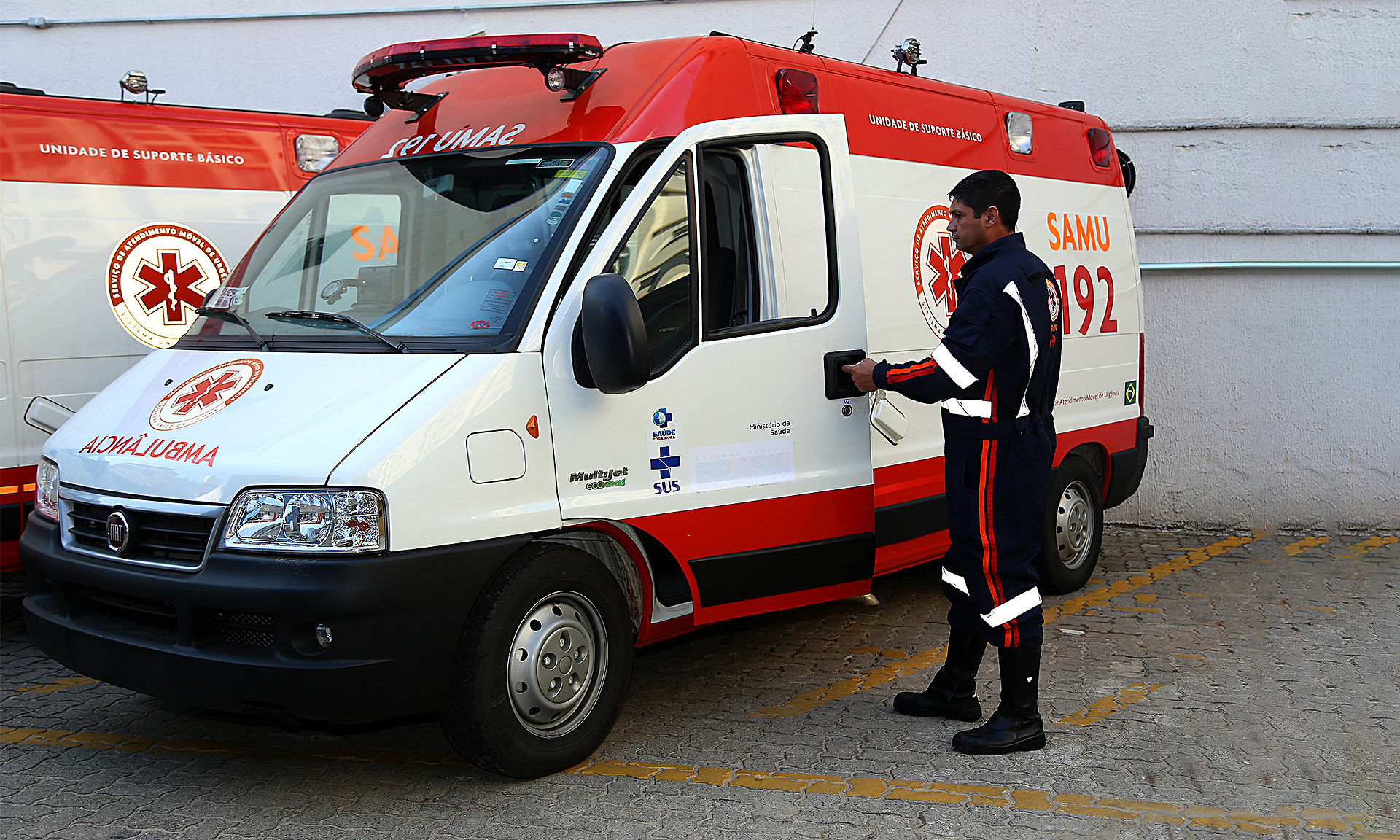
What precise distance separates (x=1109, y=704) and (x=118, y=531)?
3.78 metres

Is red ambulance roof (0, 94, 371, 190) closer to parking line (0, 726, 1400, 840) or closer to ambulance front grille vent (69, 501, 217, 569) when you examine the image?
ambulance front grille vent (69, 501, 217, 569)

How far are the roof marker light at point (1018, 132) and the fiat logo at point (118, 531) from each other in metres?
4.48

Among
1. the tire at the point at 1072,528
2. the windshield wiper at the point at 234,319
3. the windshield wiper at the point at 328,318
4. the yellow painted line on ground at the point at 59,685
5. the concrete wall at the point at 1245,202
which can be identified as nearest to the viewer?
the windshield wiper at the point at 328,318

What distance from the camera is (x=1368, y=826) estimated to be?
3918 mm

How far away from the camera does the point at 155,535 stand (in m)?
3.93

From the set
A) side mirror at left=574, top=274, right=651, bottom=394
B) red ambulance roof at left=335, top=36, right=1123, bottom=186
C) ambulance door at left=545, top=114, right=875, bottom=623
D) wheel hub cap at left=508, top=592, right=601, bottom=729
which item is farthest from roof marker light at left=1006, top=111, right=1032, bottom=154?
wheel hub cap at left=508, top=592, right=601, bottom=729

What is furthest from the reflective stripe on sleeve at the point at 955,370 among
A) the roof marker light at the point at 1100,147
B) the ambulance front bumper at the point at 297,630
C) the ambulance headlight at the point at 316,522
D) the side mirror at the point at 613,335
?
the roof marker light at the point at 1100,147

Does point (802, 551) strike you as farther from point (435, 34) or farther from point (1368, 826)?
point (435, 34)

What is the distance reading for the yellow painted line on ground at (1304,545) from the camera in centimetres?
815

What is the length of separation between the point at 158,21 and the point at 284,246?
606 centimetres

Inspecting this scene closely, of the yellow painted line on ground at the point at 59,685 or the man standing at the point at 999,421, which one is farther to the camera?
the yellow painted line on ground at the point at 59,685

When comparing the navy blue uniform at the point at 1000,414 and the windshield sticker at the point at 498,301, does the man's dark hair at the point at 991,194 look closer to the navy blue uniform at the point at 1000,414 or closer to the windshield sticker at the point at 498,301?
the navy blue uniform at the point at 1000,414

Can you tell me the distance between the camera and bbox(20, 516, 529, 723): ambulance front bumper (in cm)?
364

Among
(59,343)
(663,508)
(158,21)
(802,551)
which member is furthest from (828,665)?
(158,21)
